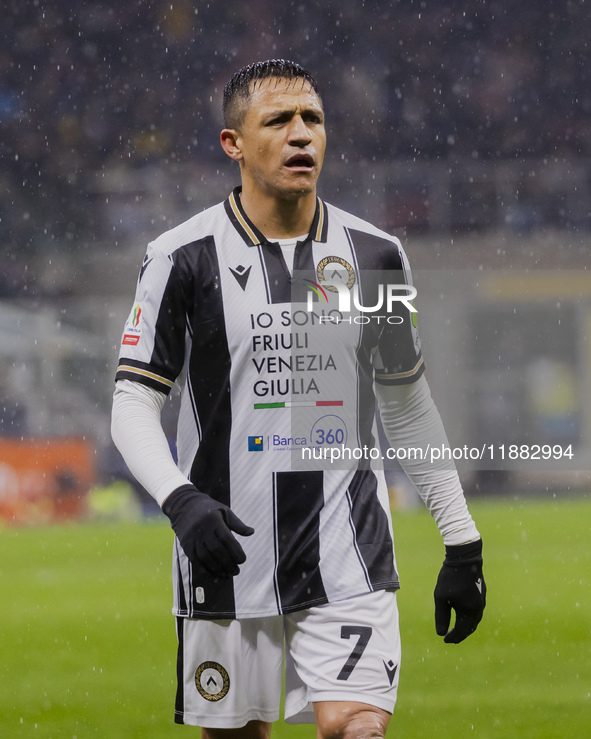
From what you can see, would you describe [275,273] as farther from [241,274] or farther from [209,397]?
[209,397]

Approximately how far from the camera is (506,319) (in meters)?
12.2

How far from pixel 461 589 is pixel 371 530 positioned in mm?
258

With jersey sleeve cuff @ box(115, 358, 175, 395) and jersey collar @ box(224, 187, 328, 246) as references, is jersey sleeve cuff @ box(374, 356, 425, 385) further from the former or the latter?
jersey sleeve cuff @ box(115, 358, 175, 395)

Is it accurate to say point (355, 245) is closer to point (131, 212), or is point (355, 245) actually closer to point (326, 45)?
point (131, 212)

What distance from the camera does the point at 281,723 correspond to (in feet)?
12.6

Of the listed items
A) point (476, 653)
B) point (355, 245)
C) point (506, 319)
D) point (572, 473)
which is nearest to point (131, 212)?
point (506, 319)

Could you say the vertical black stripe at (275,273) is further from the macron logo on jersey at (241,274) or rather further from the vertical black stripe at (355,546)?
the vertical black stripe at (355,546)

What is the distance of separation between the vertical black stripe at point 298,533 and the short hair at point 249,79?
73 centimetres

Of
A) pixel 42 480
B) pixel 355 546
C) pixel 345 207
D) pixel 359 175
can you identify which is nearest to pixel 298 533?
pixel 355 546

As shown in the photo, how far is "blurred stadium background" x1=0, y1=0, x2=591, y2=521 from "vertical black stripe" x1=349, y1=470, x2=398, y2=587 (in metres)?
8.16

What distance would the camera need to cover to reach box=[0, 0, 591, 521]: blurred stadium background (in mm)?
11539

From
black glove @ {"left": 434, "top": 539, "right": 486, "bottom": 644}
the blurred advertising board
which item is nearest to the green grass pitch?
the blurred advertising board

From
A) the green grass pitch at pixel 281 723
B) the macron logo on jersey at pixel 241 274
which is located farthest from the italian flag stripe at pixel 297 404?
the green grass pitch at pixel 281 723

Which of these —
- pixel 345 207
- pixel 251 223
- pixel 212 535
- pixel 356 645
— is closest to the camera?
pixel 212 535
